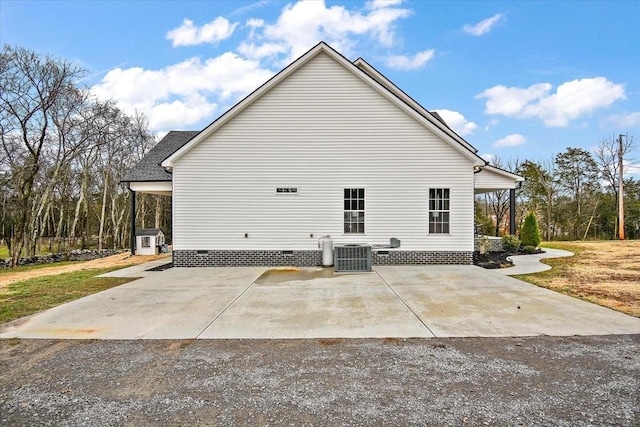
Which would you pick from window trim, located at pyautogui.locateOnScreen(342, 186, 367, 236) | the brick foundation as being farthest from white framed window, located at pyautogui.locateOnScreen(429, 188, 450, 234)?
window trim, located at pyautogui.locateOnScreen(342, 186, 367, 236)

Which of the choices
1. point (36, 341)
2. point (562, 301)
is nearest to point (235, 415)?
point (36, 341)

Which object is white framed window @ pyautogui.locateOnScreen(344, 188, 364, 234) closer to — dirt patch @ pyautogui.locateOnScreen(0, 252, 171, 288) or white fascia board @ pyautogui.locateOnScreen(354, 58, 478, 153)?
white fascia board @ pyautogui.locateOnScreen(354, 58, 478, 153)

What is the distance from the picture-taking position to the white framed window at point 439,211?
39.3 ft

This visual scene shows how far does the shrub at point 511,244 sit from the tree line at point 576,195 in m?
12.6

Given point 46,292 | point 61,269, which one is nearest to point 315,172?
point 46,292

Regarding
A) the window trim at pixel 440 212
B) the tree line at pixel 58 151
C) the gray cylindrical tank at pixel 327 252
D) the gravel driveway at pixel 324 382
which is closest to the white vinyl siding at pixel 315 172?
the window trim at pixel 440 212

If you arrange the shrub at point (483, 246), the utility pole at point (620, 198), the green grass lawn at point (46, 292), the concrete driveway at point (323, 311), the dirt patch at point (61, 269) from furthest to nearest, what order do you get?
the utility pole at point (620, 198)
the shrub at point (483, 246)
the dirt patch at point (61, 269)
the green grass lawn at point (46, 292)
the concrete driveway at point (323, 311)

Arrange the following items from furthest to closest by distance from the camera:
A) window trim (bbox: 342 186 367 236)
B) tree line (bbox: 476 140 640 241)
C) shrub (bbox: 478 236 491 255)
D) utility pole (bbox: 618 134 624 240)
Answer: tree line (bbox: 476 140 640 241), utility pole (bbox: 618 134 624 240), shrub (bbox: 478 236 491 255), window trim (bbox: 342 186 367 236)

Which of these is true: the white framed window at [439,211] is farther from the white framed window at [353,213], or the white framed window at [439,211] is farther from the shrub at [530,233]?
the shrub at [530,233]

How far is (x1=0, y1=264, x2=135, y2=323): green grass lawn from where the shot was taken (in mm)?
6535

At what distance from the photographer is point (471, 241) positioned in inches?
469

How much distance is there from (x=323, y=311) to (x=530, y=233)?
14.4m

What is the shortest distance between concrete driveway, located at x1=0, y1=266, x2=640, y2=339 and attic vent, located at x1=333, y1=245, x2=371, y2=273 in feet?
4.59

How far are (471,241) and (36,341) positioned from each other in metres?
11.4
